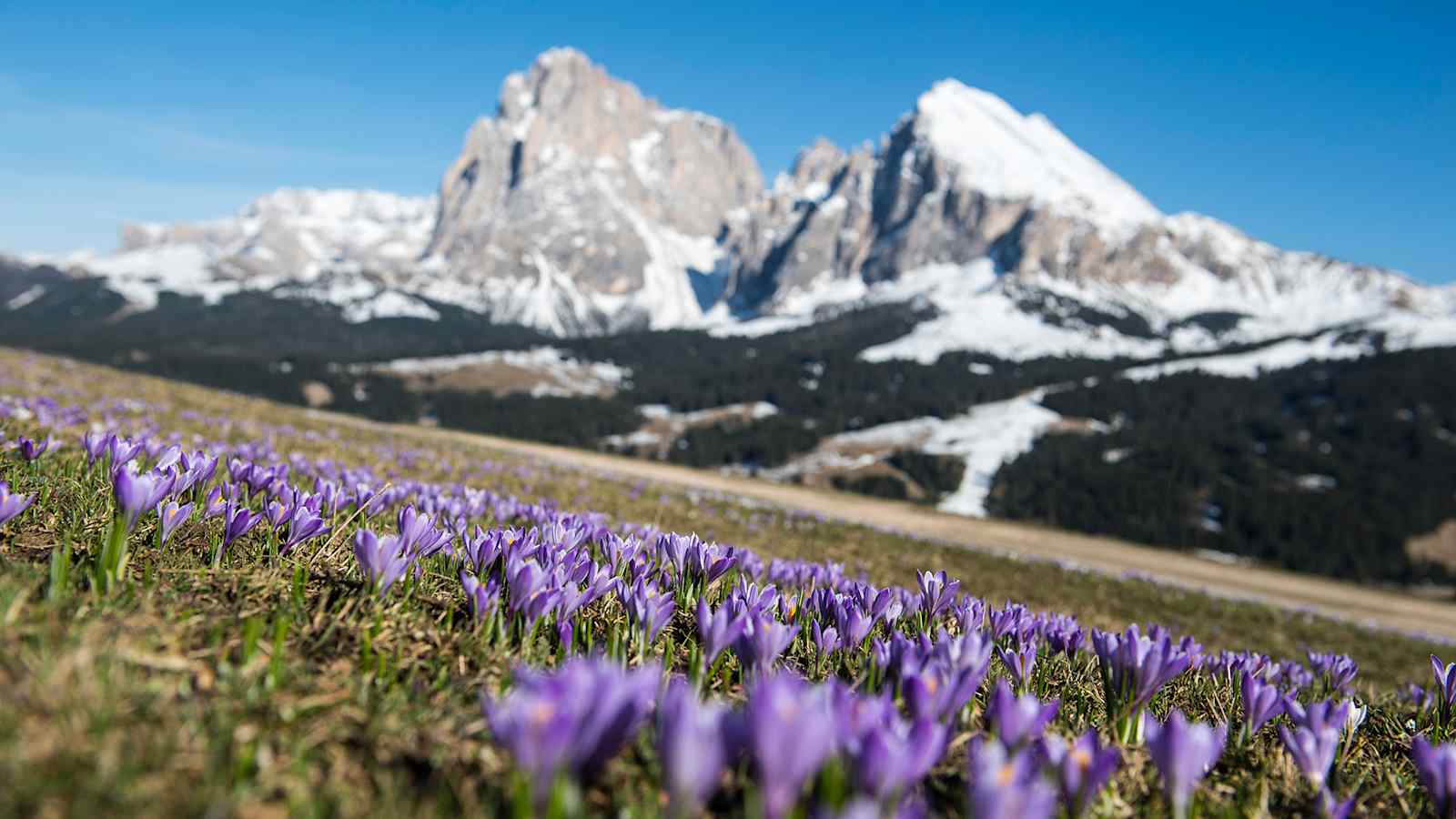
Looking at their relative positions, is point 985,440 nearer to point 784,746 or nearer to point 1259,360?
point 1259,360

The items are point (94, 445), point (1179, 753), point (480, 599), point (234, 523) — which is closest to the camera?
point (1179, 753)

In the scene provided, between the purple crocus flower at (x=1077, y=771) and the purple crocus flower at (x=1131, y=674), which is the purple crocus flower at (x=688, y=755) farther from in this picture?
the purple crocus flower at (x=1131, y=674)

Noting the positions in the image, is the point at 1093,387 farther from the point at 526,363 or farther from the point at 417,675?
the point at 417,675

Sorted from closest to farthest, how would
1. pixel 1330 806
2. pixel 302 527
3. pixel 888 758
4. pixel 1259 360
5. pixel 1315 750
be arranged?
pixel 888 758 → pixel 1330 806 → pixel 1315 750 → pixel 302 527 → pixel 1259 360

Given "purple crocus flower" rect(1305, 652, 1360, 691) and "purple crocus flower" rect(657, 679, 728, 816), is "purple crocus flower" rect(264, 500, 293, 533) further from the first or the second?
"purple crocus flower" rect(1305, 652, 1360, 691)

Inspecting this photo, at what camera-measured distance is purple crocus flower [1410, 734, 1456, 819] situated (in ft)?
6.87

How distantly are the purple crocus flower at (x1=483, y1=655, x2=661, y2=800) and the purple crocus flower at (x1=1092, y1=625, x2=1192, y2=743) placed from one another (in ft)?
6.67

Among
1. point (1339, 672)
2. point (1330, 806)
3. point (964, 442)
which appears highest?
point (964, 442)

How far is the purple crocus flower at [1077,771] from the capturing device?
1.86 m

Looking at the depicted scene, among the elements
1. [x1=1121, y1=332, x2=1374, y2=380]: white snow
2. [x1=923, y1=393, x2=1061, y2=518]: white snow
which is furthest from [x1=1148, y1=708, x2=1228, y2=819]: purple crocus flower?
[x1=1121, y1=332, x2=1374, y2=380]: white snow

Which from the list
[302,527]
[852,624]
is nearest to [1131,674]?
[852,624]

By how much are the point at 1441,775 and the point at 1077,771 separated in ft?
3.73

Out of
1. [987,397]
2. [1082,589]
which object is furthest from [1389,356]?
[1082,589]

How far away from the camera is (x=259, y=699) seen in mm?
1815
